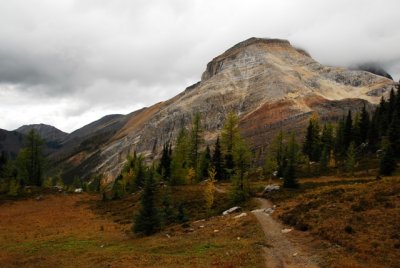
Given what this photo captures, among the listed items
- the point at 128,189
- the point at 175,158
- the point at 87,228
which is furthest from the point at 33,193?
the point at 87,228

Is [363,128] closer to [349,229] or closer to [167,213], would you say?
[167,213]

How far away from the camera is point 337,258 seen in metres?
25.0

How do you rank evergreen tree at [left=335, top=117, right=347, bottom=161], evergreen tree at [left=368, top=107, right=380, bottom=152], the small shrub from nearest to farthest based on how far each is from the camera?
the small shrub → evergreen tree at [left=368, top=107, right=380, bottom=152] → evergreen tree at [left=335, top=117, right=347, bottom=161]

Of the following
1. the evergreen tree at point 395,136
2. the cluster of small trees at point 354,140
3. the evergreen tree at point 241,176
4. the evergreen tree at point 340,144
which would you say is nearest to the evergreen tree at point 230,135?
the cluster of small trees at point 354,140

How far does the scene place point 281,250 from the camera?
93.9 feet

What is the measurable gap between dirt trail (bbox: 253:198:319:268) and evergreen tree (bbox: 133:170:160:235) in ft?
40.3

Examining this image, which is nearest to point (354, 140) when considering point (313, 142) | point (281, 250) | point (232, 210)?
point (313, 142)

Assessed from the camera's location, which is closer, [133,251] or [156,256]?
[156,256]

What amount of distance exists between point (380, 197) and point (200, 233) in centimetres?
1707

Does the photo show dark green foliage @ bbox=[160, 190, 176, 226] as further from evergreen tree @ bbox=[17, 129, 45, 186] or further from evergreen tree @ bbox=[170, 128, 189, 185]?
evergreen tree @ bbox=[17, 129, 45, 186]

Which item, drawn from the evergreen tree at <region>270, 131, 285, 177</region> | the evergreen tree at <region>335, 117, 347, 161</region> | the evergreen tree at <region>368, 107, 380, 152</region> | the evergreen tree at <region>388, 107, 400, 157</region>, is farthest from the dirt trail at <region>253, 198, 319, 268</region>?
the evergreen tree at <region>368, 107, 380, 152</region>

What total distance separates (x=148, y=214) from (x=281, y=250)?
18.9 meters

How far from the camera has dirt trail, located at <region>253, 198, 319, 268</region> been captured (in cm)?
→ 2539

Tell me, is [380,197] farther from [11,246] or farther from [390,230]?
[11,246]
